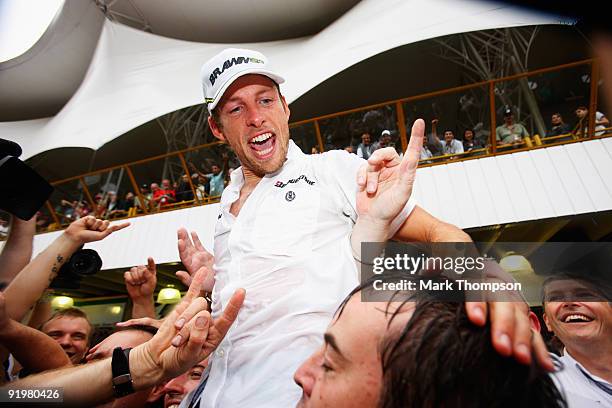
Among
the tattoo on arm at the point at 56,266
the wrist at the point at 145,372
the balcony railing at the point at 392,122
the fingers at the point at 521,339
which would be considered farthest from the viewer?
the balcony railing at the point at 392,122

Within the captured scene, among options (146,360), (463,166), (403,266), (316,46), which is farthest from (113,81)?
(403,266)

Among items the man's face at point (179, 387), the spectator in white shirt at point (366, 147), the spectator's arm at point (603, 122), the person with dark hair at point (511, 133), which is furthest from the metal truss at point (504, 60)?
the man's face at point (179, 387)

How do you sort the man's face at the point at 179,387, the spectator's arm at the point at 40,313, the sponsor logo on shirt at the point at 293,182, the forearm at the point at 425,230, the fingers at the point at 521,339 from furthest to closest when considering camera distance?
the spectator's arm at the point at 40,313
the man's face at the point at 179,387
the sponsor logo on shirt at the point at 293,182
the forearm at the point at 425,230
the fingers at the point at 521,339

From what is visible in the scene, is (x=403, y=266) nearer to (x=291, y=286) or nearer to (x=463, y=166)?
(x=291, y=286)

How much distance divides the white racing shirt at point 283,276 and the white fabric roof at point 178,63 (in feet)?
10.4

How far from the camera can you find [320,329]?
0.73 metres

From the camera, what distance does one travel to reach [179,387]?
155 cm

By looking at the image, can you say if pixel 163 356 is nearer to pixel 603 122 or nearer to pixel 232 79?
pixel 232 79

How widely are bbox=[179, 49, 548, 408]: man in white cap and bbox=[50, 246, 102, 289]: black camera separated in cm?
68

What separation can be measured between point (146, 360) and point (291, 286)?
0.38 meters

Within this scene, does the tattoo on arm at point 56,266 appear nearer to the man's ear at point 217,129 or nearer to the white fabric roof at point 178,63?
the man's ear at point 217,129

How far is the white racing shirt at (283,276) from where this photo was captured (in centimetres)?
72

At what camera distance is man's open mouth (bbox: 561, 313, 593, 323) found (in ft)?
2.83

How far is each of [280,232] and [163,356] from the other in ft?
1.22
